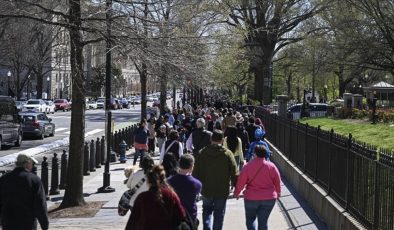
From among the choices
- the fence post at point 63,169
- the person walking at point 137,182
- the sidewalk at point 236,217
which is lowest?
the sidewalk at point 236,217

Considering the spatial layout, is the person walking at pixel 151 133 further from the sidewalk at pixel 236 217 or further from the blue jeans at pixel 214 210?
→ the blue jeans at pixel 214 210

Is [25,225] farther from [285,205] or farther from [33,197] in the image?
[285,205]

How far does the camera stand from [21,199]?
7883 mm

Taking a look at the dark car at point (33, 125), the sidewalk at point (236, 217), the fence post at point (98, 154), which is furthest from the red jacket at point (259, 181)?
the dark car at point (33, 125)

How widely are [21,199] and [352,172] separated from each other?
16.5 ft

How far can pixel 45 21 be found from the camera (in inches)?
503

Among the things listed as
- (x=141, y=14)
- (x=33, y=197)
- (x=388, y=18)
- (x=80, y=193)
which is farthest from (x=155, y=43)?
(x=388, y=18)

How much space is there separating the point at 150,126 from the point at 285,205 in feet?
37.4

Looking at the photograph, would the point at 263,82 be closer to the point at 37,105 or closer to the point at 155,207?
the point at 37,105

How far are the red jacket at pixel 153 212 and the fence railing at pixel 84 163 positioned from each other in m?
7.26

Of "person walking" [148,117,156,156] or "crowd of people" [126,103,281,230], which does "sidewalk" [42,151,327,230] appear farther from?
"person walking" [148,117,156,156]

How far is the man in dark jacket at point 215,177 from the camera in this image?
29.9 feet

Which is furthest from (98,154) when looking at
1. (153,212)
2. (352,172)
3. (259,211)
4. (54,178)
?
(153,212)

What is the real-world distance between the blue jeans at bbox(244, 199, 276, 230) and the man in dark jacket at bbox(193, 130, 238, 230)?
370 mm
